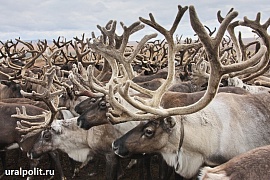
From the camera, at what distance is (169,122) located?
11.0 feet

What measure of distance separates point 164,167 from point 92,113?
1.11 metres

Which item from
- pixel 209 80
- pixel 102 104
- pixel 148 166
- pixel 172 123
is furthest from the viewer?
pixel 148 166

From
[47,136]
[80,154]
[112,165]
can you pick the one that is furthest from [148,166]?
[47,136]

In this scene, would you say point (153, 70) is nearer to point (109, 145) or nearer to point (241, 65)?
point (109, 145)

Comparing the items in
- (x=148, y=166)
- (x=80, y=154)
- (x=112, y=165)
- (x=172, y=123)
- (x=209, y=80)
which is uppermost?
(x=209, y=80)

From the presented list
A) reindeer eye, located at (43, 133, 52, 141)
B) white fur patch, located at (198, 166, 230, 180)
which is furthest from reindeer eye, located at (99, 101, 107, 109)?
white fur patch, located at (198, 166, 230, 180)

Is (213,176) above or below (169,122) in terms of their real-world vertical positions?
below

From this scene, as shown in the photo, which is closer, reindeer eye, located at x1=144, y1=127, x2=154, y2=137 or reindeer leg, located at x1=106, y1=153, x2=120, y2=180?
reindeer eye, located at x1=144, y1=127, x2=154, y2=137

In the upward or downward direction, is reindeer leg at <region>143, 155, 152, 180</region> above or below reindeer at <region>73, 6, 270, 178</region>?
below

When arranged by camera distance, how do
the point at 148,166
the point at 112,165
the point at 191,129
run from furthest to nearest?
the point at 148,166 → the point at 112,165 → the point at 191,129

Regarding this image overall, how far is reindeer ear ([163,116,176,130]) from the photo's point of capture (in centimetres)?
332

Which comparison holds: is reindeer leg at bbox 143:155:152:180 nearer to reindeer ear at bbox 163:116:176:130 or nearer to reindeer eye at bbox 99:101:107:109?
reindeer eye at bbox 99:101:107:109

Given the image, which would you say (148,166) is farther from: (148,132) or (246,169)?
(246,169)

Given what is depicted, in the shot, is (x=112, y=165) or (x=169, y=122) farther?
(x=112, y=165)
